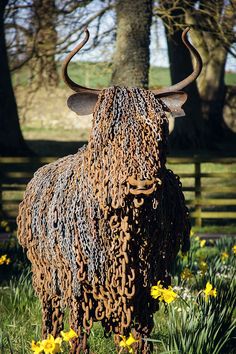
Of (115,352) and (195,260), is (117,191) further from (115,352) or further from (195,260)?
(195,260)

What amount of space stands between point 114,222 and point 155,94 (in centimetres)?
82

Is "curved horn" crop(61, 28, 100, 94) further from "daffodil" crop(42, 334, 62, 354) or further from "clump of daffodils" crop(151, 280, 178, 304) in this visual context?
"daffodil" crop(42, 334, 62, 354)

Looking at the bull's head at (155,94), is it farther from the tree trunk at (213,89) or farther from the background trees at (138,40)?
the tree trunk at (213,89)

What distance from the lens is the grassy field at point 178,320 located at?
13.2 feet

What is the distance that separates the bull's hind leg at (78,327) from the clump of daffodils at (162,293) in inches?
17.6

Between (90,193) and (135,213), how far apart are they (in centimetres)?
29

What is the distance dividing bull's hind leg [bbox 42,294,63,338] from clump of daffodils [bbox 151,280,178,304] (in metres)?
0.78

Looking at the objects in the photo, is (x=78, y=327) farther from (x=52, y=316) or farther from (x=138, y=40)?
(x=138, y=40)

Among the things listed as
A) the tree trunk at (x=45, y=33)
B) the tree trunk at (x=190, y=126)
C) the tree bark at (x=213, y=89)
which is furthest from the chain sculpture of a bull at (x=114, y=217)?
the tree bark at (x=213, y=89)

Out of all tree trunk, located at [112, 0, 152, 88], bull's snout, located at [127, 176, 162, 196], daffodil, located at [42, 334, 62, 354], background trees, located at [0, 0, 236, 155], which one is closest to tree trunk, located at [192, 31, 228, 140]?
background trees, located at [0, 0, 236, 155]

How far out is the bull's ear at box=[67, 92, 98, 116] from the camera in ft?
12.7

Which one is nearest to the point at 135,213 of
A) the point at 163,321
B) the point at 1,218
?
the point at 163,321

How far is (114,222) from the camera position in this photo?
143 inches

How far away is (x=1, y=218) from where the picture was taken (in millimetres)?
10742
